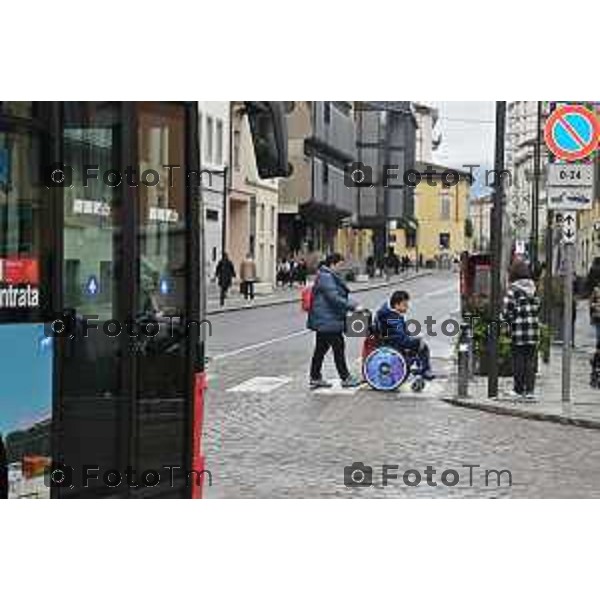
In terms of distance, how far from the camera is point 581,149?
23.4 ft

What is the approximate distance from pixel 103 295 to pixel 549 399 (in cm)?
657

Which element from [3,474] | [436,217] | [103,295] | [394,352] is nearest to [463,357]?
[394,352]

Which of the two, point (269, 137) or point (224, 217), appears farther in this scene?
point (224, 217)

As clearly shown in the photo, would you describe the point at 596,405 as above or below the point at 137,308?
below

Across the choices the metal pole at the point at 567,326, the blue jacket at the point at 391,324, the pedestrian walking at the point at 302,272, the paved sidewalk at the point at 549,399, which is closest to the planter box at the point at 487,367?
the paved sidewalk at the point at 549,399

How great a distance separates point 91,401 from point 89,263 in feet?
1.90

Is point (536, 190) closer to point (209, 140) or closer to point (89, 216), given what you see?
point (209, 140)

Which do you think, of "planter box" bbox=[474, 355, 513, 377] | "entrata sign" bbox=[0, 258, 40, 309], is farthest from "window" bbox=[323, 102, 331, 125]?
"planter box" bbox=[474, 355, 513, 377]

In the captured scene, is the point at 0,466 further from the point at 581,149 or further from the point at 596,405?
the point at 596,405

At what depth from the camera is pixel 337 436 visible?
6.77 metres

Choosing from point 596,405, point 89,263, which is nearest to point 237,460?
point 89,263

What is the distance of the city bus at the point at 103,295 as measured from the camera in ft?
17.8

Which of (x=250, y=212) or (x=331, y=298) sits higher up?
(x=250, y=212)
